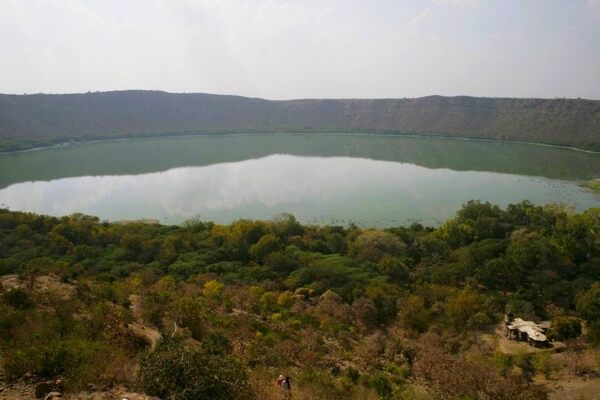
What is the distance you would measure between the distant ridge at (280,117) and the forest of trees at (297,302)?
173 ft

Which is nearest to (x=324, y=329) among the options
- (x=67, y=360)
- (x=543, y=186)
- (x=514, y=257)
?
(x=67, y=360)

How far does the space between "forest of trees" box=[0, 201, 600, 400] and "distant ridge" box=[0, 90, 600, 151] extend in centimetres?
5285

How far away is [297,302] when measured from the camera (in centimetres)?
1398

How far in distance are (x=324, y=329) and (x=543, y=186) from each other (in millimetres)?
35423

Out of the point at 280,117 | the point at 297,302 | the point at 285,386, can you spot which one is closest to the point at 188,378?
the point at 285,386

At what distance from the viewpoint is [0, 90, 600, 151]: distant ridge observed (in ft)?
247

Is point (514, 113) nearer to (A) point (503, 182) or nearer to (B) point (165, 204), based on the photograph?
(A) point (503, 182)

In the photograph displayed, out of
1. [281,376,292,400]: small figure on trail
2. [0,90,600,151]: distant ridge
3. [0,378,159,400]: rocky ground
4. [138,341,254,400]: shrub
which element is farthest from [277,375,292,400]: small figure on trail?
[0,90,600,151]: distant ridge

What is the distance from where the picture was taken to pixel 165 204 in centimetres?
3347

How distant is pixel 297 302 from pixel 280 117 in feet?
310

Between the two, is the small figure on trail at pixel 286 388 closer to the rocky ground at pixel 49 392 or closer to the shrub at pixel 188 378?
the shrub at pixel 188 378

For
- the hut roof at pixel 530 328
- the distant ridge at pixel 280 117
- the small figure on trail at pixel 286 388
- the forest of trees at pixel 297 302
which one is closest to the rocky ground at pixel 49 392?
the forest of trees at pixel 297 302

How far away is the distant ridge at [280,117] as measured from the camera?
7531cm

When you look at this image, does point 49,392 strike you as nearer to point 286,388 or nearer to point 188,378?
point 188,378
